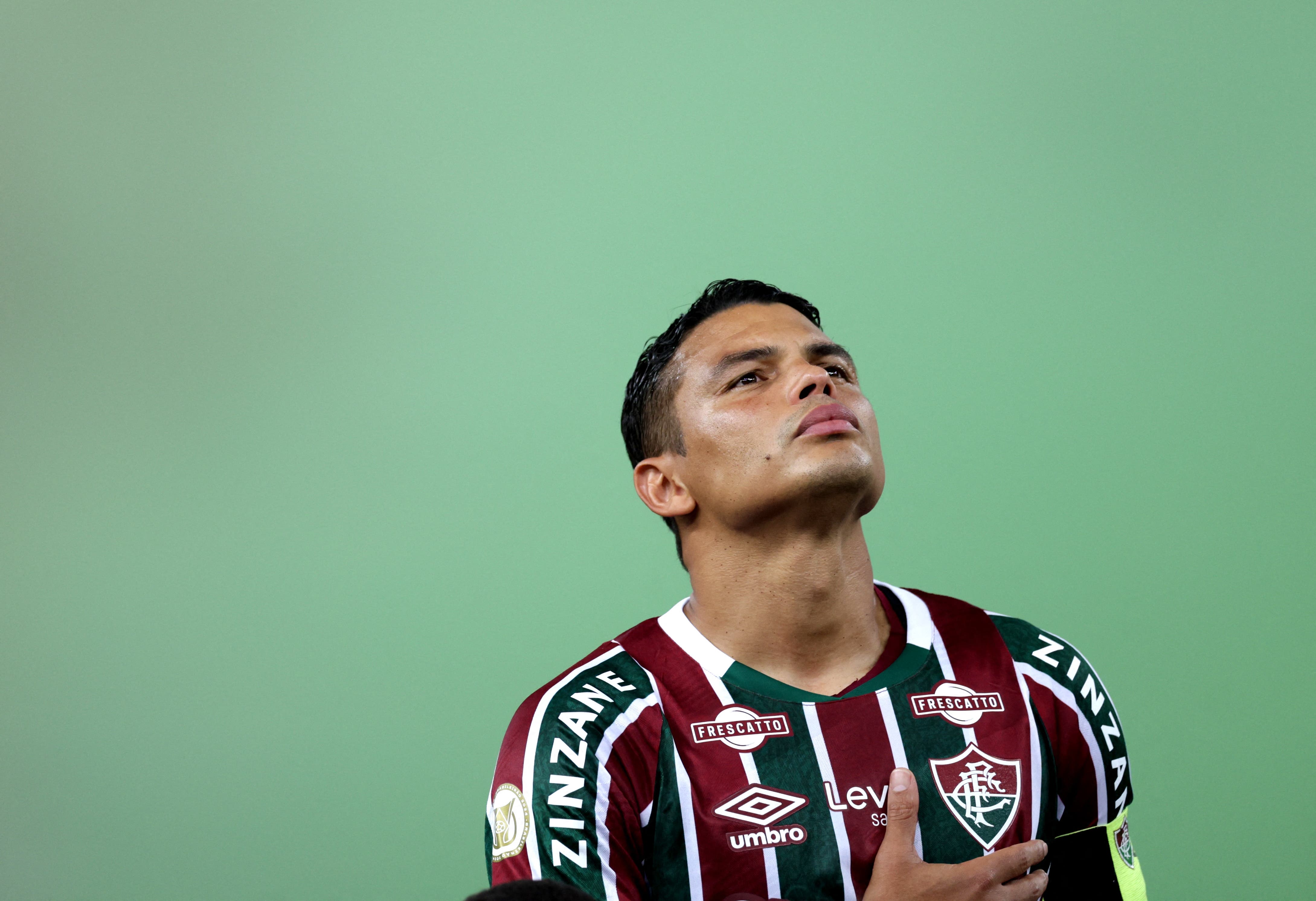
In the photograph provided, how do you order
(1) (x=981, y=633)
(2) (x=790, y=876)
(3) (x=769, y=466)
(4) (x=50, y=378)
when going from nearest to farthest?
1. (2) (x=790, y=876)
2. (3) (x=769, y=466)
3. (1) (x=981, y=633)
4. (4) (x=50, y=378)

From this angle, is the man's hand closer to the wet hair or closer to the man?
the man

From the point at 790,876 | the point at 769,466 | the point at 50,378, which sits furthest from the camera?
the point at 50,378

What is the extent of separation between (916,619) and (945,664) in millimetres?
105

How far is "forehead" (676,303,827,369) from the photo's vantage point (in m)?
2.06

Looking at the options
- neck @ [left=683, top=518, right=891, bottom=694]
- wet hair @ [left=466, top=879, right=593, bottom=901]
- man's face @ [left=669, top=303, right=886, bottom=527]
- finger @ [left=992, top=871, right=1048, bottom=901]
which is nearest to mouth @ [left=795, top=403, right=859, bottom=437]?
man's face @ [left=669, top=303, right=886, bottom=527]

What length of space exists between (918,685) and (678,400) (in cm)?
60

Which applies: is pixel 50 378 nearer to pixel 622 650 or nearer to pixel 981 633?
pixel 622 650

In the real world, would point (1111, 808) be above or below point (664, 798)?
below

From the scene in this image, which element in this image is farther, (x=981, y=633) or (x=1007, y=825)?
(x=981, y=633)

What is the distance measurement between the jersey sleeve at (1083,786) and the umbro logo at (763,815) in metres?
0.41

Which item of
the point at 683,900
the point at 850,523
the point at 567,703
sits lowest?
the point at 683,900

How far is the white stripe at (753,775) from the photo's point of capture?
1729 millimetres

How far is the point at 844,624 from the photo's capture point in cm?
195

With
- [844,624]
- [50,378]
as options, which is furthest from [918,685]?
[50,378]
